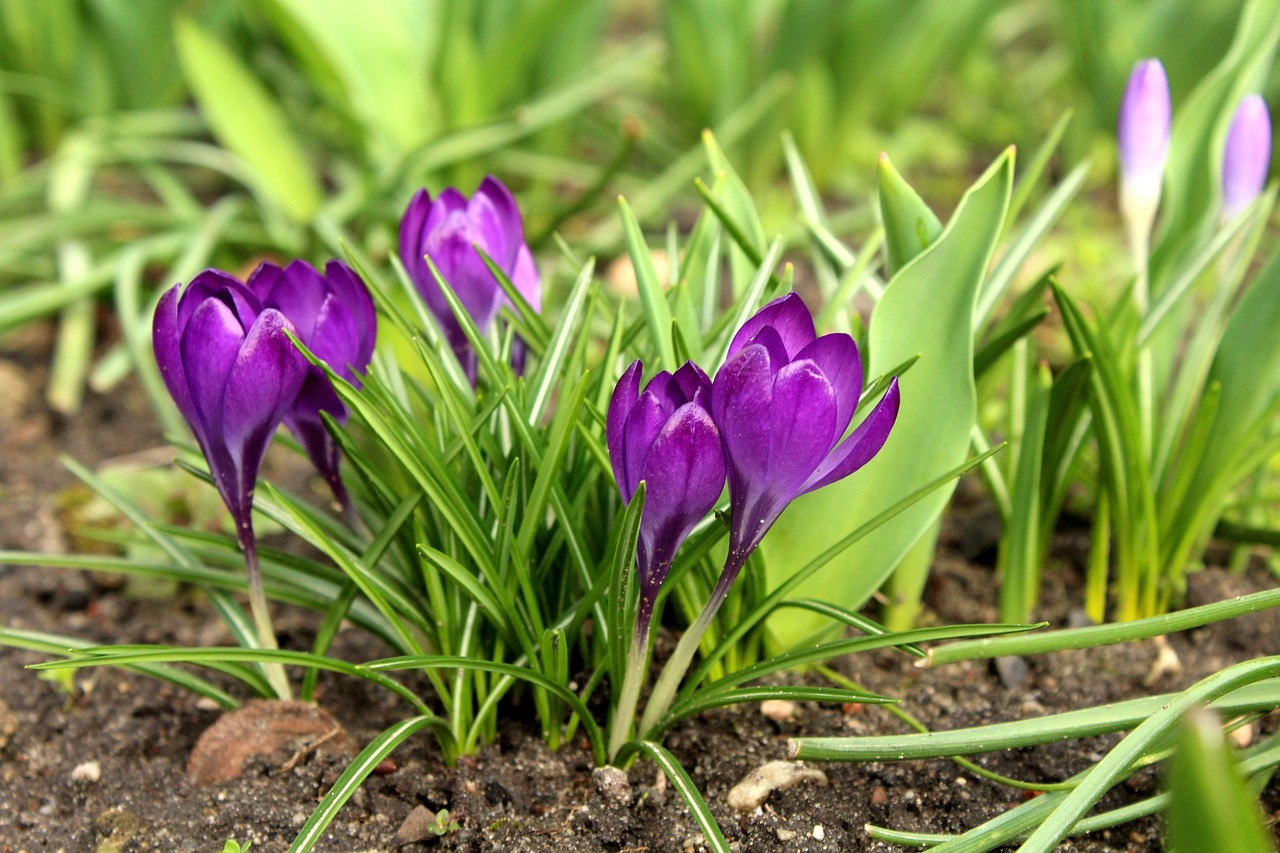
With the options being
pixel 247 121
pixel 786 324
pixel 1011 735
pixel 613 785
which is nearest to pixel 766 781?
pixel 613 785

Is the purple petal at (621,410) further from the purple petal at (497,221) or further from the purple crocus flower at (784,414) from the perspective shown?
the purple petal at (497,221)

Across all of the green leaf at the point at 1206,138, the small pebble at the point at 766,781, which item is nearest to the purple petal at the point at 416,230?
the small pebble at the point at 766,781

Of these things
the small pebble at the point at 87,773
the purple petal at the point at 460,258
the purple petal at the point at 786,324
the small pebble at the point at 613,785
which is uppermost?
the purple petal at the point at 460,258

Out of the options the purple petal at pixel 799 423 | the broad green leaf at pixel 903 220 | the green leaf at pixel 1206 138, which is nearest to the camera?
the purple petal at pixel 799 423

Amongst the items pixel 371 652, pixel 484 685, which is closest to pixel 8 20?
pixel 371 652

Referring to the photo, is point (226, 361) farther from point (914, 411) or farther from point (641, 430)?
point (914, 411)

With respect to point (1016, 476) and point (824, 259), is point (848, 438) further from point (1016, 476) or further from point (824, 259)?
point (824, 259)
